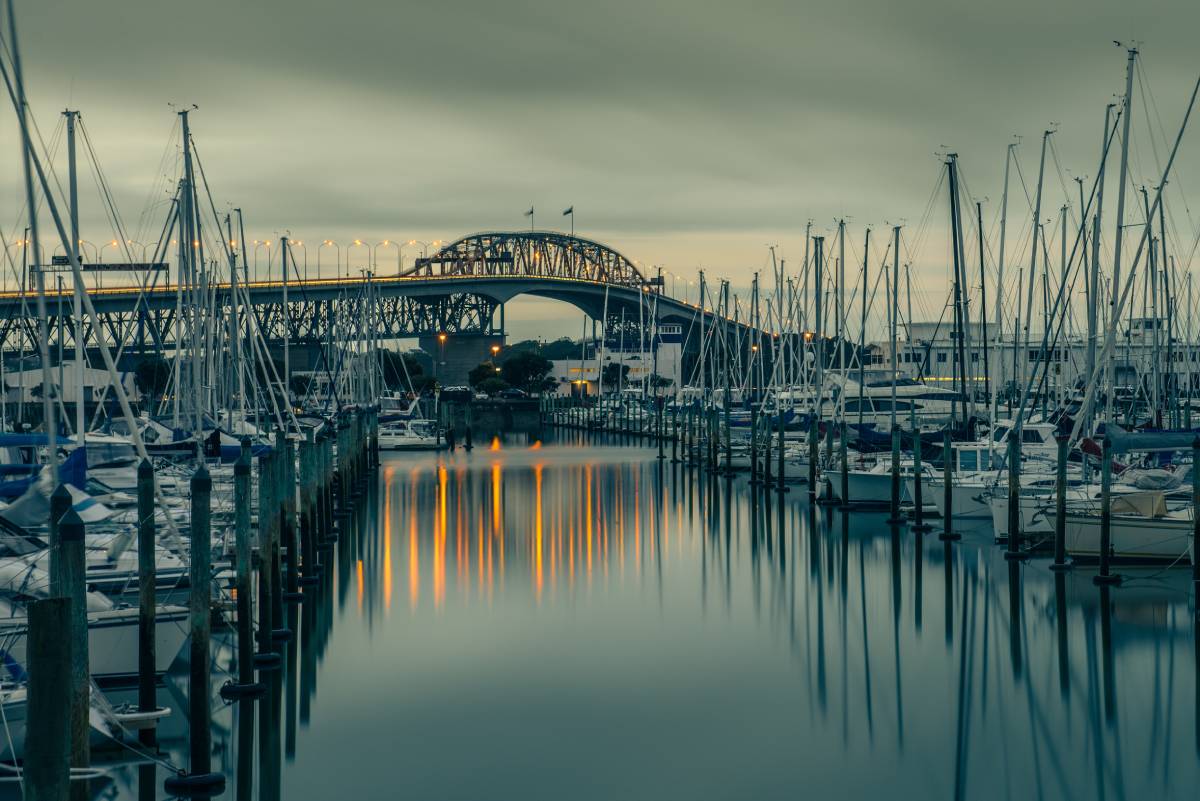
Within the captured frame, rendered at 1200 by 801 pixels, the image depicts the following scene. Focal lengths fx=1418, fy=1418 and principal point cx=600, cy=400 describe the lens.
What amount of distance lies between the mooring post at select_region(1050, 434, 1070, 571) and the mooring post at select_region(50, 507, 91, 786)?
63.4 ft

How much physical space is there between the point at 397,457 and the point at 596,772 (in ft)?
182

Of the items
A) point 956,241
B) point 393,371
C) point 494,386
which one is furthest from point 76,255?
point 393,371

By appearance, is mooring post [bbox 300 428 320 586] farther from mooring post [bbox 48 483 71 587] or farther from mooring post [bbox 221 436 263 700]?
mooring post [bbox 48 483 71 587]

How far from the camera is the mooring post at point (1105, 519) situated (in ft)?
83.7

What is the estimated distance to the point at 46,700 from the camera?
30.9 ft

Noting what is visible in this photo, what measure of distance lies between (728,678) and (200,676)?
33.1ft

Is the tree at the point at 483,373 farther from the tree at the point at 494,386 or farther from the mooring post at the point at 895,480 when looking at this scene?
the mooring post at the point at 895,480

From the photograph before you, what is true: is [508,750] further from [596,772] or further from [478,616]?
[478,616]

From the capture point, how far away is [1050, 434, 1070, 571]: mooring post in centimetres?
2647

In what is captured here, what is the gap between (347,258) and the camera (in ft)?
496

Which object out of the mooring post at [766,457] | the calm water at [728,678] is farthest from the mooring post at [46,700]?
the mooring post at [766,457]

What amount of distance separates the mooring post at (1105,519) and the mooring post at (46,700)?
20.3 metres

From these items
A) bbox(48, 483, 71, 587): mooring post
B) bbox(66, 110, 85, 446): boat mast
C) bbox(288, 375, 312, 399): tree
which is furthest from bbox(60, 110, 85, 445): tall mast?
bbox(288, 375, 312, 399): tree

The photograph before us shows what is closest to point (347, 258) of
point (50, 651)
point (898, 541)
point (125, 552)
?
point (898, 541)
